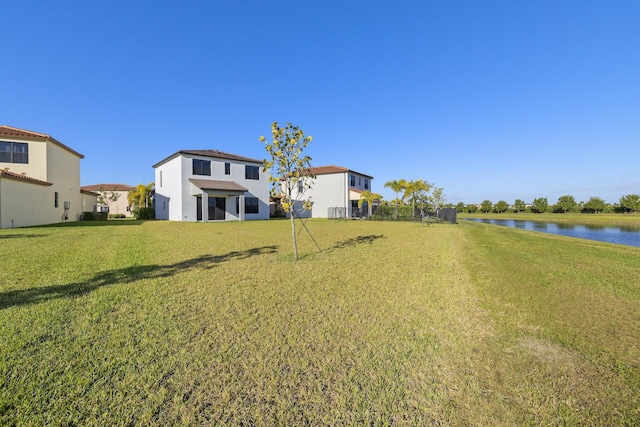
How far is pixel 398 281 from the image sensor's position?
239 inches

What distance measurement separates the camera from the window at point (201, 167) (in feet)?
86.4

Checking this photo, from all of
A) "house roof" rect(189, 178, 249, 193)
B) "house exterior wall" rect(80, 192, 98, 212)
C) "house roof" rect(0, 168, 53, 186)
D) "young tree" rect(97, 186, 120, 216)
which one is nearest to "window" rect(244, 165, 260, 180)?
"house roof" rect(189, 178, 249, 193)

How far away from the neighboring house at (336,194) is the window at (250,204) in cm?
615

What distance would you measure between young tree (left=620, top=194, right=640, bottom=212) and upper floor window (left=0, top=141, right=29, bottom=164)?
87.4 metres

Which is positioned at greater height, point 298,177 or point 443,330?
point 298,177

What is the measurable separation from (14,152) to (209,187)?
1299 cm

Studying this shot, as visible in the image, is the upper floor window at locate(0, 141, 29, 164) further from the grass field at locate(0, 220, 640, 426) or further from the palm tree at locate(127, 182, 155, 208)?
the grass field at locate(0, 220, 640, 426)

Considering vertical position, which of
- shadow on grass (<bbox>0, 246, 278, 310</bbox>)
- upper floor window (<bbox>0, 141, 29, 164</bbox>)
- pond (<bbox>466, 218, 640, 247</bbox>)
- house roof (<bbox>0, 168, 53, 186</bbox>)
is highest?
upper floor window (<bbox>0, 141, 29, 164</bbox>)

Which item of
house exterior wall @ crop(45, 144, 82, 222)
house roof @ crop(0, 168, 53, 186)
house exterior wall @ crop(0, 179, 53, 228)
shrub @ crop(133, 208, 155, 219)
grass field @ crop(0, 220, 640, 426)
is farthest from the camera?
shrub @ crop(133, 208, 155, 219)

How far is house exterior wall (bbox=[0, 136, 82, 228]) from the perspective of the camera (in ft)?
53.4

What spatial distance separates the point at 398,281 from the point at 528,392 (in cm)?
358

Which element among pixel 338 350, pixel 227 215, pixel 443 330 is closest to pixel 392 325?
pixel 443 330

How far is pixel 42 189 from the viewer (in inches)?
765

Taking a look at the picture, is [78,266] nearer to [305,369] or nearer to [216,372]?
[216,372]
